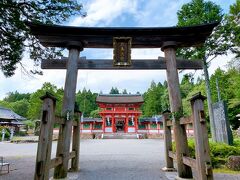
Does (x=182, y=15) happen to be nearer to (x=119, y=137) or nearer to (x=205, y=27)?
(x=205, y=27)

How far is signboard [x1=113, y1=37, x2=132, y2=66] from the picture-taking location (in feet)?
19.8

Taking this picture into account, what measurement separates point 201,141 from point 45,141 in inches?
126

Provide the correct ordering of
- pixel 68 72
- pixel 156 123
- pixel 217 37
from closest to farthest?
1. pixel 68 72
2. pixel 217 37
3. pixel 156 123

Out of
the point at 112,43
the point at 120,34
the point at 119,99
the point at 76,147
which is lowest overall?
the point at 76,147

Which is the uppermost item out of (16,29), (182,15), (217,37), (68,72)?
(182,15)

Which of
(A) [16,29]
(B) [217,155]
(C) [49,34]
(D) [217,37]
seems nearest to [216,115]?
(B) [217,155]

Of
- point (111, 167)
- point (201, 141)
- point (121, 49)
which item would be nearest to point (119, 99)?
point (111, 167)

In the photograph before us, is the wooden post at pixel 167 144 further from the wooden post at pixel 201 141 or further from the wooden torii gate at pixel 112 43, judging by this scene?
the wooden post at pixel 201 141

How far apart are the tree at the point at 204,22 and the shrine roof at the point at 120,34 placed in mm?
5623

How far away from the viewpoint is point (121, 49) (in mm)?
6074

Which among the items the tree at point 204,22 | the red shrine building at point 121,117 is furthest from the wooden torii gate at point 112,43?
the red shrine building at point 121,117

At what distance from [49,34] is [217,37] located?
9686 mm

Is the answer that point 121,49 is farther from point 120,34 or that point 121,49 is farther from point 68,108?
point 68,108

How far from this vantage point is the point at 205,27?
577cm
